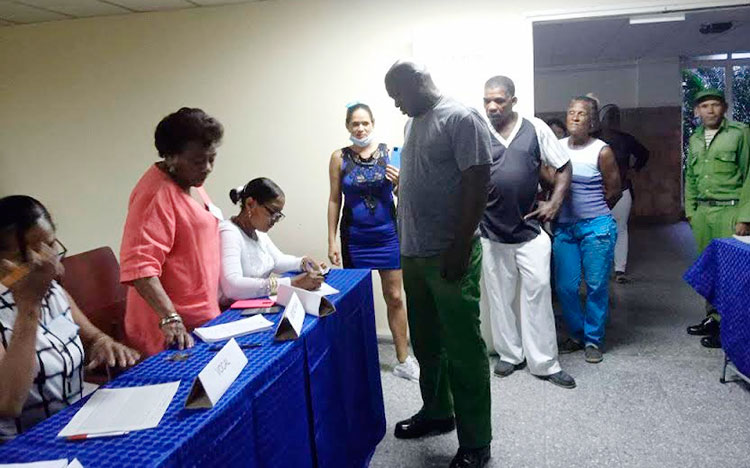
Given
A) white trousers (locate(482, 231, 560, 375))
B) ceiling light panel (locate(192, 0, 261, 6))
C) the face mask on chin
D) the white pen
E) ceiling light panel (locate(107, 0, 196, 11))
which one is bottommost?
white trousers (locate(482, 231, 560, 375))

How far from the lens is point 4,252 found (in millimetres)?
1219

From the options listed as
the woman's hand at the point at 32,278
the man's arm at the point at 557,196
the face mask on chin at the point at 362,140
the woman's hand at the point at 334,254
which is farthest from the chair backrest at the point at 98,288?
the man's arm at the point at 557,196

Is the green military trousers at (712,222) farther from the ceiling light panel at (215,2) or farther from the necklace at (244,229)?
the ceiling light panel at (215,2)

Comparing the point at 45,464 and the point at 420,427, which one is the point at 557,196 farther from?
the point at 45,464

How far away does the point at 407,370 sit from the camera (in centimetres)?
289

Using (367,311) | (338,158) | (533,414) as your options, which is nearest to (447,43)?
(338,158)

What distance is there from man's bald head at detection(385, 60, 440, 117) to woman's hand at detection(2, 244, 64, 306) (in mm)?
1189

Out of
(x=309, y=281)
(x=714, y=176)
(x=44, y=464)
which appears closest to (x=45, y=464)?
(x=44, y=464)

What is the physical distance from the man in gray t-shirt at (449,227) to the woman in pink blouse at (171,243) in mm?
669

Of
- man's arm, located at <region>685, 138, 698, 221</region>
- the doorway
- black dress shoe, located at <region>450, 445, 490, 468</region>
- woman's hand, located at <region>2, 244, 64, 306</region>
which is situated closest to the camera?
woman's hand, located at <region>2, 244, 64, 306</region>

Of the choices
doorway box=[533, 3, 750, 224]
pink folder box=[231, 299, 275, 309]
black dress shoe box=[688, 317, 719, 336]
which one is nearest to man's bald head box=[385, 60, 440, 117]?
pink folder box=[231, 299, 275, 309]

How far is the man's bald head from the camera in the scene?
6.04 ft

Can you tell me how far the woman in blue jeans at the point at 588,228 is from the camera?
2963mm

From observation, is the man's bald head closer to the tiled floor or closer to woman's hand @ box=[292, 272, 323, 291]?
woman's hand @ box=[292, 272, 323, 291]
